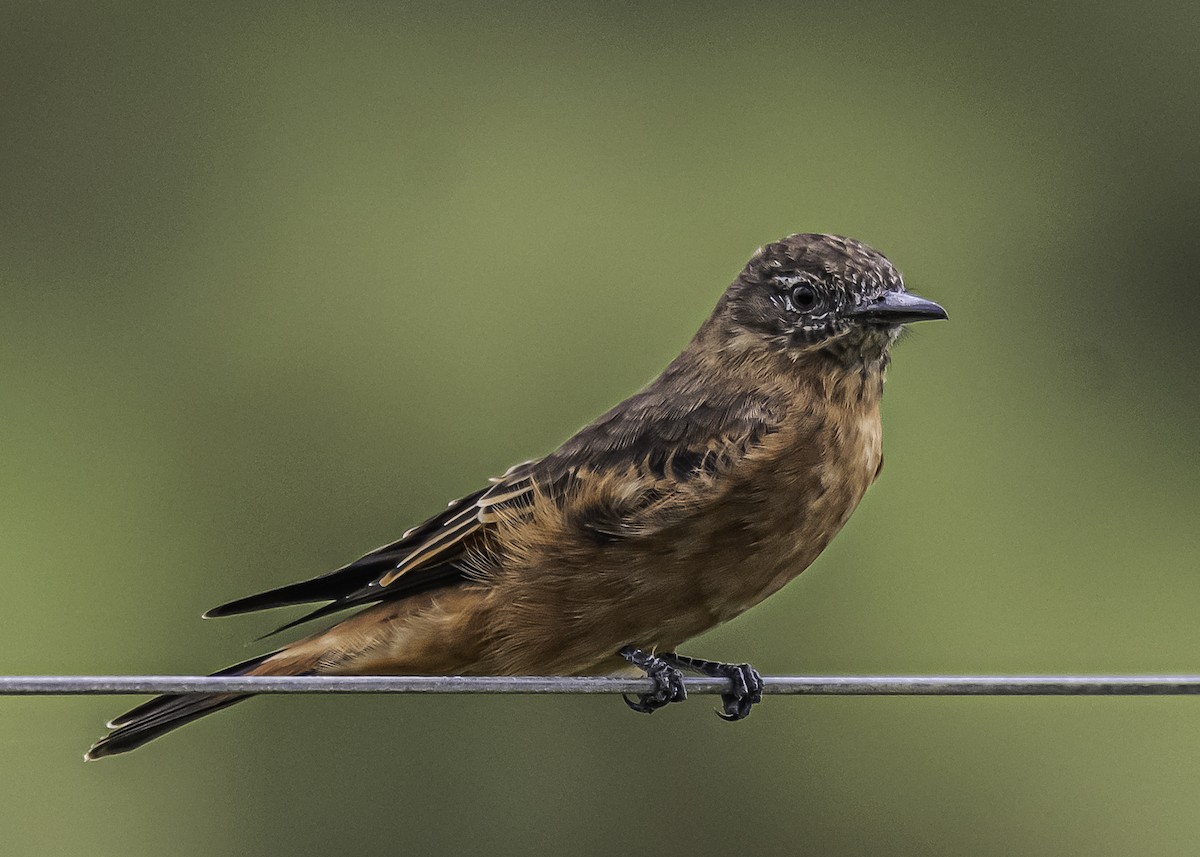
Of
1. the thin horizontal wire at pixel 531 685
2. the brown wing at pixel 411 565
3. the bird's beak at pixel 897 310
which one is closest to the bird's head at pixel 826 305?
the bird's beak at pixel 897 310

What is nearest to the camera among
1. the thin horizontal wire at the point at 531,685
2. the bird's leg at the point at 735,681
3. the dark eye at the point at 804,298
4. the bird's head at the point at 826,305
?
the thin horizontal wire at the point at 531,685

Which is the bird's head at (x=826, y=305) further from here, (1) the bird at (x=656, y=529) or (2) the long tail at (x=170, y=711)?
(2) the long tail at (x=170, y=711)

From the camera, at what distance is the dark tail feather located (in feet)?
17.6

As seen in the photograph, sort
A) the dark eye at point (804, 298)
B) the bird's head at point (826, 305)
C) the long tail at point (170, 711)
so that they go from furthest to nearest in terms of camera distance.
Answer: the dark eye at point (804, 298) → the bird's head at point (826, 305) → the long tail at point (170, 711)

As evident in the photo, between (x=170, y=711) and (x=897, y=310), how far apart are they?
93.5 inches

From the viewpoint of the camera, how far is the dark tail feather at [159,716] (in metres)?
5.36

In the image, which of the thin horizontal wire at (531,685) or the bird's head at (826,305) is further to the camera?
the bird's head at (826,305)

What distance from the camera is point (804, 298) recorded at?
5.68m

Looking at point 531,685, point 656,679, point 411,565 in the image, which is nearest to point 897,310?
point 656,679

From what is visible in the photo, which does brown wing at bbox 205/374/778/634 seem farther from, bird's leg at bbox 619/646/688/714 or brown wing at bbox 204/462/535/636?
bird's leg at bbox 619/646/688/714

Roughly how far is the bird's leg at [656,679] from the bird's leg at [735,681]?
0.07m

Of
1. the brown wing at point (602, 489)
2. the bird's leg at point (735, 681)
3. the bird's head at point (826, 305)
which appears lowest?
the bird's leg at point (735, 681)

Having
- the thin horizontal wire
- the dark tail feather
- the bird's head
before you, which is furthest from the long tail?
the bird's head

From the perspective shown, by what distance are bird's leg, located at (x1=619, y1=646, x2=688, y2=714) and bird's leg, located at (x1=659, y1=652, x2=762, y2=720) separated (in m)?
0.07
